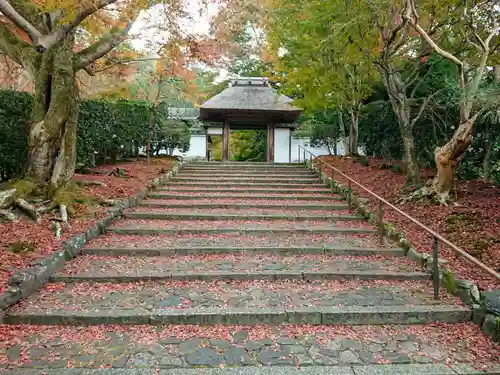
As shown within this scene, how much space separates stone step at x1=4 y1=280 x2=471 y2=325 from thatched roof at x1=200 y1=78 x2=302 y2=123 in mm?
11655

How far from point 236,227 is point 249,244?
0.86m

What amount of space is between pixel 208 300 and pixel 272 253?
1696 millimetres

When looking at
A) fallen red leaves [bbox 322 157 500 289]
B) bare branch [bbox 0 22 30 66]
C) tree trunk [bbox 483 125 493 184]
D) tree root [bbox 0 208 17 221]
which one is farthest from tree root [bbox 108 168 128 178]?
tree trunk [bbox 483 125 493 184]

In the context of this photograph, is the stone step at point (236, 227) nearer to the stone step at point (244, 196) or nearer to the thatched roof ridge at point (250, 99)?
the stone step at point (244, 196)

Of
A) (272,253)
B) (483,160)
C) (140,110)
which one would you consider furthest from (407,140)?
(140,110)

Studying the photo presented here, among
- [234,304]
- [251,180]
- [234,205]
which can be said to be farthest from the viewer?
[251,180]

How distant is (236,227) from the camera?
253 inches

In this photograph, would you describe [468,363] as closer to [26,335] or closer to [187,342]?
[187,342]

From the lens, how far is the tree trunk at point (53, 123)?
624 cm

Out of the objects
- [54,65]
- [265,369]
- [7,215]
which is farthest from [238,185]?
[265,369]

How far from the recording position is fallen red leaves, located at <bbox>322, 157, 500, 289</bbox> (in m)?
4.57

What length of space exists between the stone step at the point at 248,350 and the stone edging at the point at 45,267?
41 centimetres

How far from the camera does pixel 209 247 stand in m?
5.34

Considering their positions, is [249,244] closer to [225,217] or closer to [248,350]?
[225,217]
